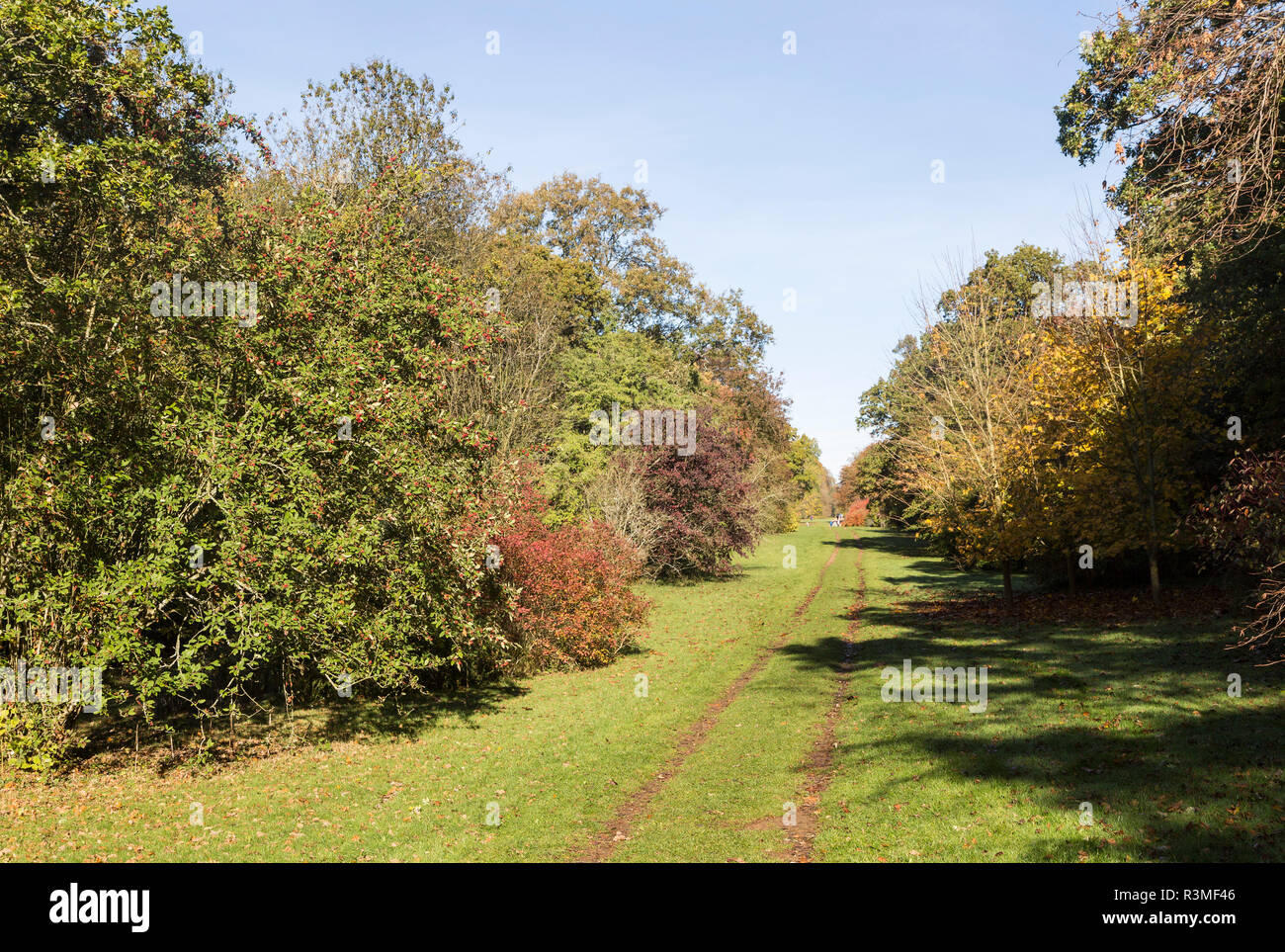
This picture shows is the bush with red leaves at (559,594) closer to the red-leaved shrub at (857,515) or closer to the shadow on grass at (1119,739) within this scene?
the shadow on grass at (1119,739)

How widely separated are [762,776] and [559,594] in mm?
9140

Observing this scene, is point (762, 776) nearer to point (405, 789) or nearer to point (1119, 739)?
point (1119, 739)

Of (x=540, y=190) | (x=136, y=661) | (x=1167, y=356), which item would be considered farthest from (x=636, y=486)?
(x=540, y=190)

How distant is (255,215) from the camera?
14016mm

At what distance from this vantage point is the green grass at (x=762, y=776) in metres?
8.99

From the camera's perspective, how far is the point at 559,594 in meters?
20.2

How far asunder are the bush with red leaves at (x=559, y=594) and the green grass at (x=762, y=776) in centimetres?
142

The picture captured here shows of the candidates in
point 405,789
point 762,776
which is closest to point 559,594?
point 405,789

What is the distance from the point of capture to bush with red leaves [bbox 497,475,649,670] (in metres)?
18.9

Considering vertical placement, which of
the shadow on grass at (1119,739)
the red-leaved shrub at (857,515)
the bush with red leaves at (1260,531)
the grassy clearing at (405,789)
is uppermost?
the bush with red leaves at (1260,531)

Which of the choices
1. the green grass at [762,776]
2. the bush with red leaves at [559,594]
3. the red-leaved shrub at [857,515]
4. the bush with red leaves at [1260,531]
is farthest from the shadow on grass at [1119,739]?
the red-leaved shrub at [857,515]
